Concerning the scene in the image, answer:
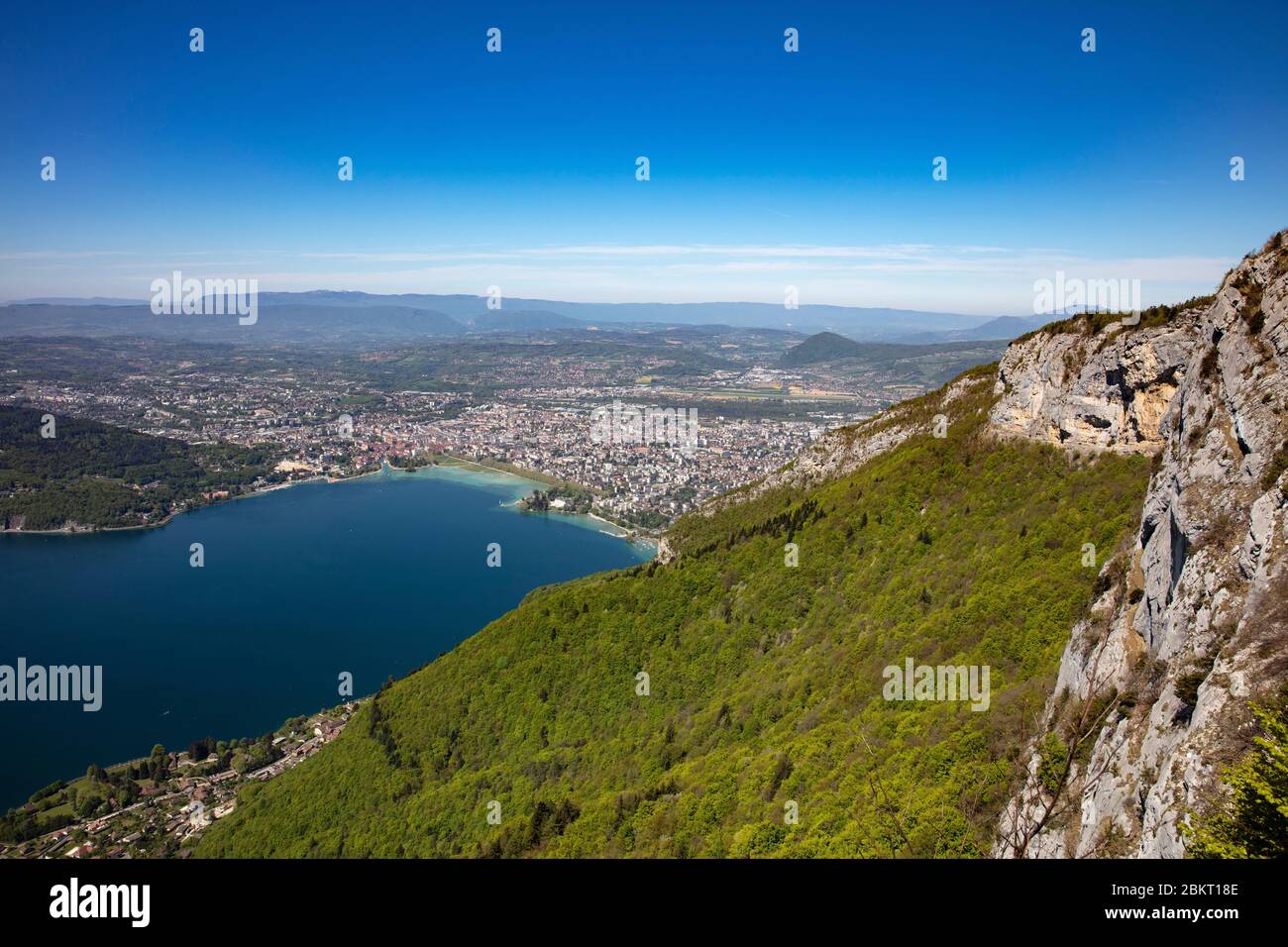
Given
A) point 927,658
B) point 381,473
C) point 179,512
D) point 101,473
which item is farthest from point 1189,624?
point 101,473

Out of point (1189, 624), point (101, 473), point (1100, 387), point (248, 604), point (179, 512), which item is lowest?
point (248, 604)

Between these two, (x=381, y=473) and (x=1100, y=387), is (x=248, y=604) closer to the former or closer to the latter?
(x=381, y=473)

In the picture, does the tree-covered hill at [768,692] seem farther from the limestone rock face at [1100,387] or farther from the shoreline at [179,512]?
the shoreline at [179,512]

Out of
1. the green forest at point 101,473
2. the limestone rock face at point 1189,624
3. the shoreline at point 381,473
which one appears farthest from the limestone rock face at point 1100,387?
the green forest at point 101,473

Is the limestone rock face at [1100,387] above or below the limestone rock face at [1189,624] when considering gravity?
above

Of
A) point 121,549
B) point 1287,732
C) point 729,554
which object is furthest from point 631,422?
point 1287,732

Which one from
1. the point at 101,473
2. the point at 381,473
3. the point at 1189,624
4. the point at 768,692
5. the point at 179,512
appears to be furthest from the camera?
the point at 381,473
